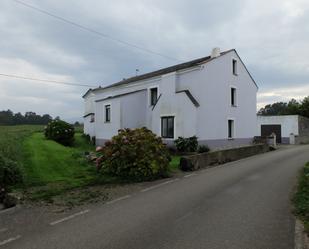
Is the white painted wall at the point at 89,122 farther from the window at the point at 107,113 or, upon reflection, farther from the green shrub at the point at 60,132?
the green shrub at the point at 60,132

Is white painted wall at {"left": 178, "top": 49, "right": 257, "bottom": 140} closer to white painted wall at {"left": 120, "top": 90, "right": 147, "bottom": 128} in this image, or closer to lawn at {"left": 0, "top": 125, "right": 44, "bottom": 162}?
white painted wall at {"left": 120, "top": 90, "right": 147, "bottom": 128}

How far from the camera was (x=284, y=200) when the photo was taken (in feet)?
24.8

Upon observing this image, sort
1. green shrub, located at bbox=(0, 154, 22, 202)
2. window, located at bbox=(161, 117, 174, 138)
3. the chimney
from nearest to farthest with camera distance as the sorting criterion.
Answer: green shrub, located at bbox=(0, 154, 22, 202)
window, located at bbox=(161, 117, 174, 138)
the chimney

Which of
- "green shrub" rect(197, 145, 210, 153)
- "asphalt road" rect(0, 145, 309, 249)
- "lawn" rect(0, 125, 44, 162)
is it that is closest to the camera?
"asphalt road" rect(0, 145, 309, 249)

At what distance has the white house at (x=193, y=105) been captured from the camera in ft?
69.1

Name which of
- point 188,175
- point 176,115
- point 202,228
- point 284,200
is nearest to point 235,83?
point 176,115

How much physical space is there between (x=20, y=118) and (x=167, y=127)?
178 feet

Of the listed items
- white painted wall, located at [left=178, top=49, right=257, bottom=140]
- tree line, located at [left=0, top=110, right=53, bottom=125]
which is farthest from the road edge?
tree line, located at [left=0, top=110, right=53, bottom=125]

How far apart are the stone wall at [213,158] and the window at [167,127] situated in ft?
17.3

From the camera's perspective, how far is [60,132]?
22703mm

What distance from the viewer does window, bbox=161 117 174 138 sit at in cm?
2181

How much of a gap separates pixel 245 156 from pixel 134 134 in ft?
32.8

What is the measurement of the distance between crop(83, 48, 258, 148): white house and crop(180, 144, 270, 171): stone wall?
3.00 metres

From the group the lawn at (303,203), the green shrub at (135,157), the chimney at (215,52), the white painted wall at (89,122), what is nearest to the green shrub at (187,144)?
the chimney at (215,52)
